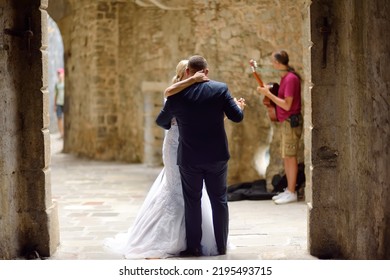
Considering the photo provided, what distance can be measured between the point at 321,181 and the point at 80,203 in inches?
158

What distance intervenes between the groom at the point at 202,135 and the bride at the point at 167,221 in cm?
21

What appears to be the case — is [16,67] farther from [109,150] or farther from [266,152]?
[109,150]

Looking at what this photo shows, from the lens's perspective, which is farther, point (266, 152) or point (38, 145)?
point (266, 152)

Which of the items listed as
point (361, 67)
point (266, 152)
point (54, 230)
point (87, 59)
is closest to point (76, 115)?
point (87, 59)

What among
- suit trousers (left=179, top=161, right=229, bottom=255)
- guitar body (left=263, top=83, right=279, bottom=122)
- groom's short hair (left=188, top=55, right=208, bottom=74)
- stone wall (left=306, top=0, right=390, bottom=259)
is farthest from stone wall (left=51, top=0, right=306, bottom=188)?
suit trousers (left=179, top=161, right=229, bottom=255)

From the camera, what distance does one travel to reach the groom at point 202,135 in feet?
15.9

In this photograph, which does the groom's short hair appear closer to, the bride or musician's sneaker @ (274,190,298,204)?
the bride

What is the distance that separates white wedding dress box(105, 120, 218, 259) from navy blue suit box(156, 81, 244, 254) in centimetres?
25

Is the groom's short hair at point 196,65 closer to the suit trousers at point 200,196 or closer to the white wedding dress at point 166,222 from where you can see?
the white wedding dress at point 166,222

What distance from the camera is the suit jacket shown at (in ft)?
15.9

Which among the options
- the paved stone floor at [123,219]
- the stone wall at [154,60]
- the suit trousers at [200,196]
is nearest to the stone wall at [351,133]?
the paved stone floor at [123,219]

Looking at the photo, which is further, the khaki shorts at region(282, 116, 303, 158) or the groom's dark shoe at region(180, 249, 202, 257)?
the khaki shorts at region(282, 116, 303, 158)

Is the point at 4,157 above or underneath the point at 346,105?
underneath

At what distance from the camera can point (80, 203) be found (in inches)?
325
